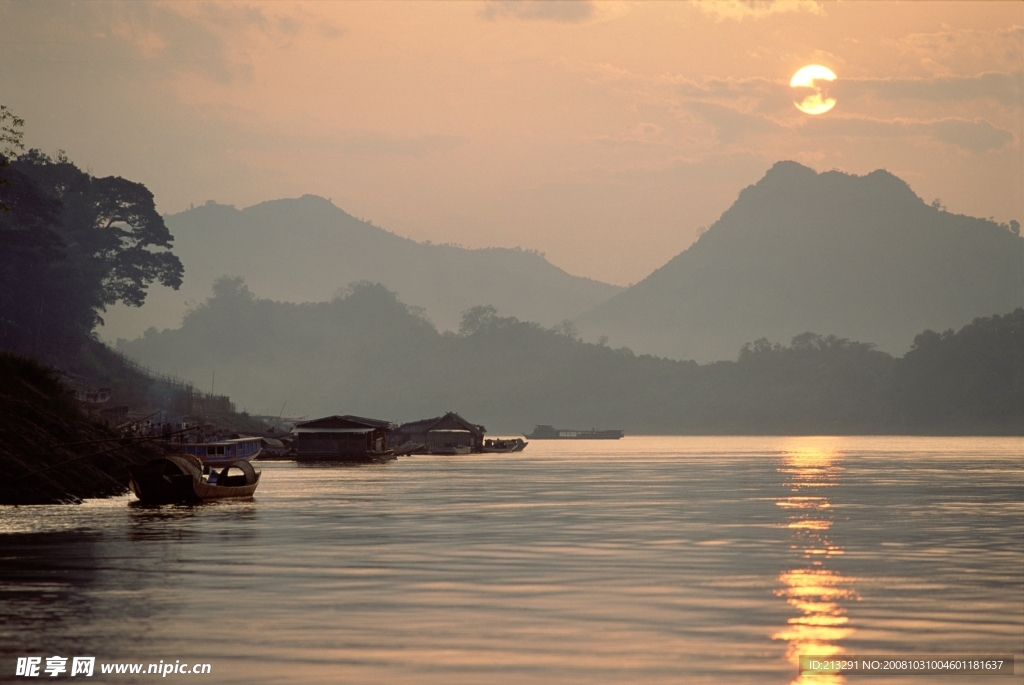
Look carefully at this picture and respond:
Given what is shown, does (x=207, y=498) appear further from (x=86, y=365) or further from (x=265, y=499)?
(x=86, y=365)

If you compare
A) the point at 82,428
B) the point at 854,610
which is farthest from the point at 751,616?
the point at 82,428

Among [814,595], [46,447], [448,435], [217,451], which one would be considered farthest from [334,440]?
[814,595]

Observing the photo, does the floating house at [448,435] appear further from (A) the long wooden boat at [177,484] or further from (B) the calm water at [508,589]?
(B) the calm water at [508,589]

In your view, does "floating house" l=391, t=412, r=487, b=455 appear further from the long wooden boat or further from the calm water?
the calm water

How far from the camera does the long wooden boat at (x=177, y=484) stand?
205 ft

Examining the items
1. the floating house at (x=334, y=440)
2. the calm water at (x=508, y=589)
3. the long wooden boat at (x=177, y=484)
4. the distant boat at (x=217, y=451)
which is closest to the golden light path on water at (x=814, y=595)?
the calm water at (x=508, y=589)

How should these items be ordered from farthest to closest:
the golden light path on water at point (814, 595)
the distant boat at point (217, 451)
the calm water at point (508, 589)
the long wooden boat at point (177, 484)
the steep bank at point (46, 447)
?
the distant boat at point (217, 451) < the long wooden boat at point (177, 484) < the steep bank at point (46, 447) < the golden light path on water at point (814, 595) < the calm water at point (508, 589)

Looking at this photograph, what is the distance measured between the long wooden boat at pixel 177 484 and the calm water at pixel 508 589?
133 centimetres

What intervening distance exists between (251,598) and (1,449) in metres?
34.9

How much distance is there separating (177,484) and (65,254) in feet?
251

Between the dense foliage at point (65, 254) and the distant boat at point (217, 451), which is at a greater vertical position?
the dense foliage at point (65, 254)

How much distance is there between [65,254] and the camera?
13312 cm

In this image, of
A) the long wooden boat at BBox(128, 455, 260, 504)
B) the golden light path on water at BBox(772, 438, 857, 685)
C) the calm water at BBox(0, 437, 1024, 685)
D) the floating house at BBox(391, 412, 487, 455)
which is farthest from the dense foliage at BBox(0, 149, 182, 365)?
the golden light path on water at BBox(772, 438, 857, 685)

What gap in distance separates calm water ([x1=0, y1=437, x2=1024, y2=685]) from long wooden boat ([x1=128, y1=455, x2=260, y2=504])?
4.37ft
